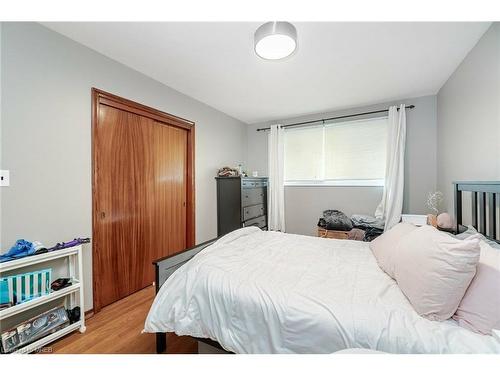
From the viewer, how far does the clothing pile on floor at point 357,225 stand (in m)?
2.77

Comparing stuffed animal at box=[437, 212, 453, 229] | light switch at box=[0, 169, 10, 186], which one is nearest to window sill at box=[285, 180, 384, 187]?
stuffed animal at box=[437, 212, 453, 229]

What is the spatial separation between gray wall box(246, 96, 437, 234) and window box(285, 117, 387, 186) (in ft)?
0.52

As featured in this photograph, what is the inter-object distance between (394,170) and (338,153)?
83cm

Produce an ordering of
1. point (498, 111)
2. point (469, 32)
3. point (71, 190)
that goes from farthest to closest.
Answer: point (71, 190) → point (469, 32) → point (498, 111)

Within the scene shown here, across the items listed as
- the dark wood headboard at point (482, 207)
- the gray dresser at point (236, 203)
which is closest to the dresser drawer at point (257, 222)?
the gray dresser at point (236, 203)

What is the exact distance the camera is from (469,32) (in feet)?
5.26

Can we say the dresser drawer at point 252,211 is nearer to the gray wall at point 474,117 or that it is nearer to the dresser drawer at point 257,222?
the dresser drawer at point 257,222

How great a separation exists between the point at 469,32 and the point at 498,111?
2.26 feet

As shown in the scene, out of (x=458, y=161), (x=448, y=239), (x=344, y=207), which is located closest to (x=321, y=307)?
(x=448, y=239)

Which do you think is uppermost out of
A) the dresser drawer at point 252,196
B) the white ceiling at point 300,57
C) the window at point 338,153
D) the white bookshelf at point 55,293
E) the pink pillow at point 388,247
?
the white ceiling at point 300,57

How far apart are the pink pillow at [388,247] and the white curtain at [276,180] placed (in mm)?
2106

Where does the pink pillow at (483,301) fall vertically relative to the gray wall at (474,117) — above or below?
below

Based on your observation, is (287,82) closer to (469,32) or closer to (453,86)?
(469,32)

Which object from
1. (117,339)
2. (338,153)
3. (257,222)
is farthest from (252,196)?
(117,339)
